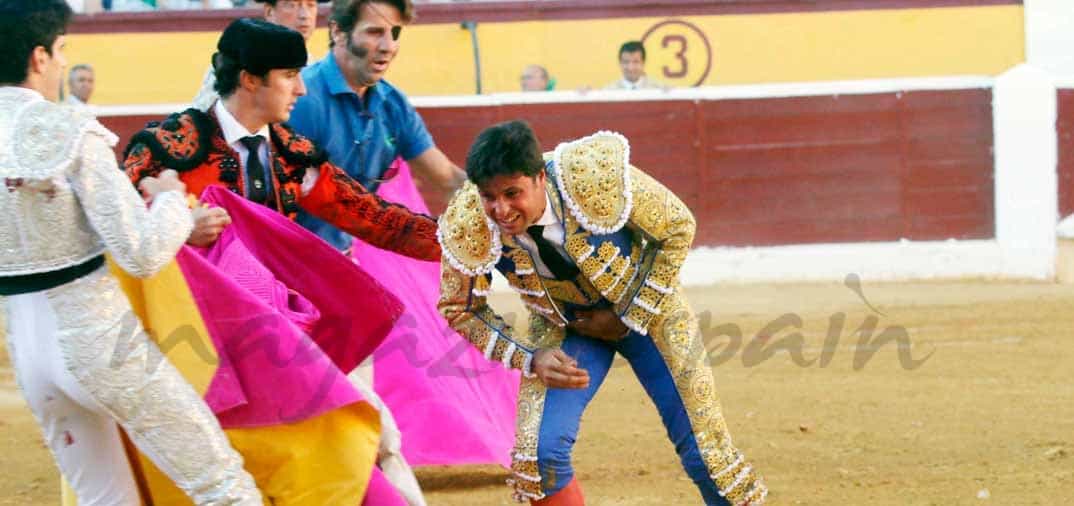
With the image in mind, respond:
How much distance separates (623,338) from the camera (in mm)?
3281

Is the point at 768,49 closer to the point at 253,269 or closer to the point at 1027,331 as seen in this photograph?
the point at 1027,331

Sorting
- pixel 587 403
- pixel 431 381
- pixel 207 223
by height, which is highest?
pixel 207 223

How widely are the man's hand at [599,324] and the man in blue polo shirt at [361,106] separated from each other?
0.82 m

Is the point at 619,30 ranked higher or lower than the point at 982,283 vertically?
higher

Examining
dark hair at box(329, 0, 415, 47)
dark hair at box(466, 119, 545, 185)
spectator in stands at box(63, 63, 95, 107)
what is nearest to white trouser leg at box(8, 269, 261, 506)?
dark hair at box(466, 119, 545, 185)

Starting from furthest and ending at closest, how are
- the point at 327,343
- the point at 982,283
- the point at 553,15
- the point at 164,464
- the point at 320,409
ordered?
the point at 553,15, the point at 982,283, the point at 327,343, the point at 320,409, the point at 164,464

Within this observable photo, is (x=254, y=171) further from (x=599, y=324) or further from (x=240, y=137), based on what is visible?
(x=599, y=324)

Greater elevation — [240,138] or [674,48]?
→ [240,138]

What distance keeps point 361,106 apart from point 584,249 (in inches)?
43.6

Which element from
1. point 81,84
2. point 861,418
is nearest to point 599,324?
point 861,418

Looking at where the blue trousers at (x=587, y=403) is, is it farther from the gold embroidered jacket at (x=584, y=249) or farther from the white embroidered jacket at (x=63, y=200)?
the white embroidered jacket at (x=63, y=200)

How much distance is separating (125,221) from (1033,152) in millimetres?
7112

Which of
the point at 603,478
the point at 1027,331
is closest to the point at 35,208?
the point at 603,478

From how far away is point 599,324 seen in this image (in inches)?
127
